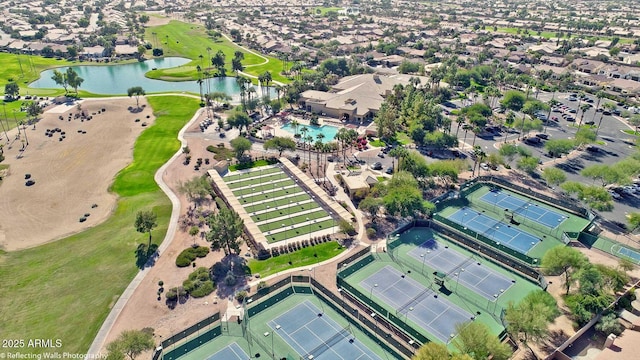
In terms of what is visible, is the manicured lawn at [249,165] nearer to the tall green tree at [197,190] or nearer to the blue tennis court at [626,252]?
the tall green tree at [197,190]

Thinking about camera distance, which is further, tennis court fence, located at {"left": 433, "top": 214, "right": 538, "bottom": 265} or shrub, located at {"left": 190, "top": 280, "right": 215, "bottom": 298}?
tennis court fence, located at {"left": 433, "top": 214, "right": 538, "bottom": 265}

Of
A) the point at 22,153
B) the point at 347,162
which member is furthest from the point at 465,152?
the point at 22,153

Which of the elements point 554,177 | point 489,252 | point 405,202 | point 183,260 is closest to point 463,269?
point 489,252

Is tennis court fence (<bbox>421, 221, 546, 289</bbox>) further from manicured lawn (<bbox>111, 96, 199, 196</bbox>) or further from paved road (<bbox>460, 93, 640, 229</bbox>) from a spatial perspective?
manicured lawn (<bbox>111, 96, 199, 196</bbox>)

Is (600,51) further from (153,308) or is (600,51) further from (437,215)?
(153,308)

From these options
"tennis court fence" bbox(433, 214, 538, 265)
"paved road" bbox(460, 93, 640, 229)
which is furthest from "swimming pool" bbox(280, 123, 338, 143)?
"tennis court fence" bbox(433, 214, 538, 265)

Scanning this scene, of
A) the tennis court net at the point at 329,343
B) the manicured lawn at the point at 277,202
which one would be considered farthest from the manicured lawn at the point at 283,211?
the tennis court net at the point at 329,343
